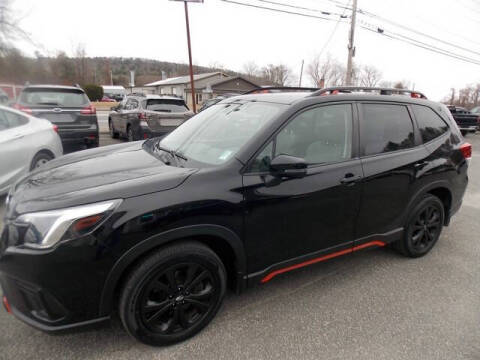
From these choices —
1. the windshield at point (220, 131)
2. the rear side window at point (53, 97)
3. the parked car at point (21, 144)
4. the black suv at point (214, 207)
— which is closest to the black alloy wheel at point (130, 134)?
the rear side window at point (53, 97)

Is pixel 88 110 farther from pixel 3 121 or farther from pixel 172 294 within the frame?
pixel 172 294

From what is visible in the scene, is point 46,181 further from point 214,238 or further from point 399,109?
point 399,109

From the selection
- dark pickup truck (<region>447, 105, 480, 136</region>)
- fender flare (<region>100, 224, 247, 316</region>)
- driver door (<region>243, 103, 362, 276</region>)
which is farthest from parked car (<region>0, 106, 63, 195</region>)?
dark pickup truck (<region>447, 105, 480, 136</region>)

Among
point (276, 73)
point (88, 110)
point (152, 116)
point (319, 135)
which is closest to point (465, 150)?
point (319, 135)

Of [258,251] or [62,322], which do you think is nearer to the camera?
[62,322]

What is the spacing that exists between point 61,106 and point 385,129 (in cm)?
704

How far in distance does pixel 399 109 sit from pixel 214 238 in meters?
2.29

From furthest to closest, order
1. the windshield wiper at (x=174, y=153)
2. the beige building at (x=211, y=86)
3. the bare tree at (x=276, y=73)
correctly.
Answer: the bare tree at (x=276, y=73) < the beige building at (x=211, y=86) < the windshield wiper at (x=174, y=153)

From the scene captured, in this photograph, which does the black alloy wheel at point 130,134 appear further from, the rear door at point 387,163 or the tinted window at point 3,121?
the rear door at point 387,163

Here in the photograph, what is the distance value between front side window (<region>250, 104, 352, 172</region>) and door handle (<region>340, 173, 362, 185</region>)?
0.16 m

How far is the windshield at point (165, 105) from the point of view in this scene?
28.1 ft

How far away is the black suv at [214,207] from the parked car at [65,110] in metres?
4.93

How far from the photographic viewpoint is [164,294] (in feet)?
6.73

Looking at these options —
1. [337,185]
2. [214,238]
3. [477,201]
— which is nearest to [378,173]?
[337,185]
